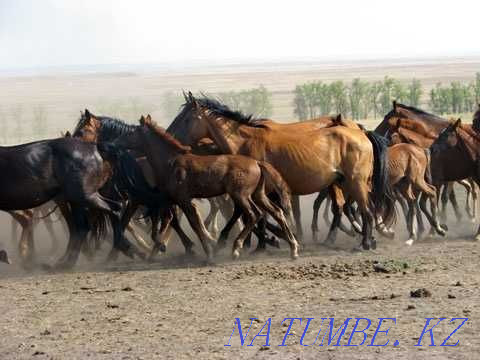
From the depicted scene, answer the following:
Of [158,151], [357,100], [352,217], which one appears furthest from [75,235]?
[357,100]

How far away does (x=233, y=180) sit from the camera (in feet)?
36.5

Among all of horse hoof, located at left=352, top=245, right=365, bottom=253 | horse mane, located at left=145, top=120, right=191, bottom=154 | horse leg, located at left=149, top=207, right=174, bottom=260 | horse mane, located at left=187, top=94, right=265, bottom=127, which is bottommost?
horse hoof, located at left=352, top=245, right=365, bottom=253

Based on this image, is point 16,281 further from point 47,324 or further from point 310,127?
point 310,127

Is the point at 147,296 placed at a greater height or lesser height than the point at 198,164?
lesser

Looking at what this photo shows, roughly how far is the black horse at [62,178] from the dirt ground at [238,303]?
1.86 feet

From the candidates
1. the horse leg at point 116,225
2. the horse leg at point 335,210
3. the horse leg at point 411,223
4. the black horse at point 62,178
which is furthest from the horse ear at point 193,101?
the horse leg at point 411,223

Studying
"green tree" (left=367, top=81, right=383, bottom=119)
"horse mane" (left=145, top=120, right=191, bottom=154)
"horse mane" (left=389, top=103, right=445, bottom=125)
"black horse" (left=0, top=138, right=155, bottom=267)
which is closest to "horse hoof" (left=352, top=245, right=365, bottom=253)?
"horse mane" (left=145, top=120, right=191, bottom=154)

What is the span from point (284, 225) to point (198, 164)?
1226mm

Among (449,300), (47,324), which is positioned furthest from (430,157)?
(47,324)

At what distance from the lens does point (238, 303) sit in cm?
859

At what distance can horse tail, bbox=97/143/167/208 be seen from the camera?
38.2ft

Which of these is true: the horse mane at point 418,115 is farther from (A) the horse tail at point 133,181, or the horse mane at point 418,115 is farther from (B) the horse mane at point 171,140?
(A) the horse tail at point 133,181

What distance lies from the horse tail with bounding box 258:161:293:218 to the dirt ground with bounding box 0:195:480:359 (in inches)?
25.0

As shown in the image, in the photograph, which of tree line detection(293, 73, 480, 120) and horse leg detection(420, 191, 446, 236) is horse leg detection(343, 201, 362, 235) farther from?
tree line detection(293, 73, 480, 120)
